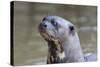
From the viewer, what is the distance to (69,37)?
2471 millimetres

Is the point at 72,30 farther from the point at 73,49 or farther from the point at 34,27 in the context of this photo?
the point at 34,27

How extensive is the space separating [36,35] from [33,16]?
0.77 feet

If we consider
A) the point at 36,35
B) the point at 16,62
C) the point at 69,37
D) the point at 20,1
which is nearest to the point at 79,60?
the point at 69,37

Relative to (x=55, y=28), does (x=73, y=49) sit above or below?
below

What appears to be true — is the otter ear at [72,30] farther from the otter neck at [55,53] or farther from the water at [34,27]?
the otter neck at [55,53]

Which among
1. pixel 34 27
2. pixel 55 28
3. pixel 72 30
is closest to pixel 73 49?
pixel 72 30

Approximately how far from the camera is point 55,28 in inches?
94.6

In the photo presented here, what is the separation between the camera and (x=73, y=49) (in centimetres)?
249

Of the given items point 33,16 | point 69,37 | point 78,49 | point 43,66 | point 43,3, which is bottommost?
point 43,66

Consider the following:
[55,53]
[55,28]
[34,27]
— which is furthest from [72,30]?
[34,27]

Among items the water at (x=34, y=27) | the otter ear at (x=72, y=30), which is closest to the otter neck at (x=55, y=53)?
the water at (x=34, y=27)

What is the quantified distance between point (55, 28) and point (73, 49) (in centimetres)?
37

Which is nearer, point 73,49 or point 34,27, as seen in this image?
point 34,27

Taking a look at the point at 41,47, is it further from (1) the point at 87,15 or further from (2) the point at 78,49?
(1) the point at 87,15
